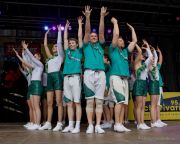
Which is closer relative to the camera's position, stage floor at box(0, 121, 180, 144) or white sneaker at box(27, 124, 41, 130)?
stage floor at box(0, 121, 180, 144)

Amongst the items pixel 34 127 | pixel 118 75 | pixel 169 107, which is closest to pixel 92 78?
pixel 118 75

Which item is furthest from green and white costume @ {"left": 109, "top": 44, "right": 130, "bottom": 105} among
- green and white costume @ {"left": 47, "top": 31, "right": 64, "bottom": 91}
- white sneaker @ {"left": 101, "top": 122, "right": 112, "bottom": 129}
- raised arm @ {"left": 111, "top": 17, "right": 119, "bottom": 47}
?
green and white costume @ {"left": 47, "top": 31, "right": 64, "bottom": 91}

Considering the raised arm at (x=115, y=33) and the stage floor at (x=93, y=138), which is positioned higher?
the raised arm at (x=115, y=33)

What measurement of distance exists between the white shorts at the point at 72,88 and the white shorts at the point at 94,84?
8.1 inches

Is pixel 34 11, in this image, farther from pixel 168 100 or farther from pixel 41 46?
pixel 168 100

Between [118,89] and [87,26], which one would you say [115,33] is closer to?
[87,26]

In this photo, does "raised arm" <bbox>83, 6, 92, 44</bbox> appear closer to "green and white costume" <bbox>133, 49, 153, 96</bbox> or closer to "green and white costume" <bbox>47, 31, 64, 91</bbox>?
"green and white costume" <bbox>47, 31, 64, 91</bbox>

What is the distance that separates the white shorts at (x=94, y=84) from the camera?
21.9 ft

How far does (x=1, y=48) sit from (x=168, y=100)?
561 centimetres

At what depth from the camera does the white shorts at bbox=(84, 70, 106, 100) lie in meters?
6.68

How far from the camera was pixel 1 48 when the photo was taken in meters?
11.3

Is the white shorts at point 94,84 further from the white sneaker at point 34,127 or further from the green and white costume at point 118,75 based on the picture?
the white sneaker at point 34,127

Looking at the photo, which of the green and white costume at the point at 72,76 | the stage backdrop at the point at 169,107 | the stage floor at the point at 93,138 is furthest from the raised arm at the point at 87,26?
the stage backdrop at the point at 169,107

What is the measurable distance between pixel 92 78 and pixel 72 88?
1.59ft
